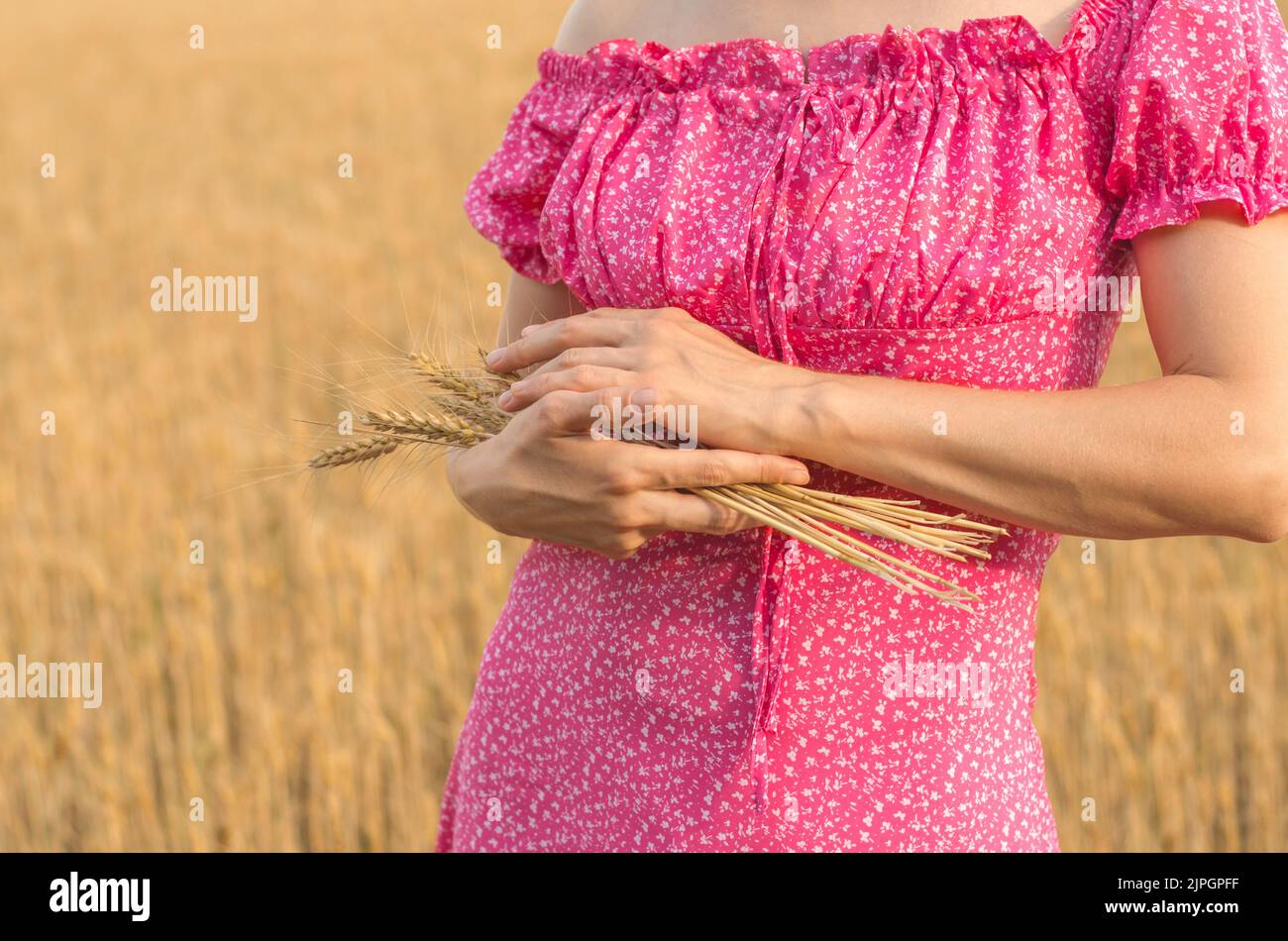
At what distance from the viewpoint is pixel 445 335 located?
5.30 feet

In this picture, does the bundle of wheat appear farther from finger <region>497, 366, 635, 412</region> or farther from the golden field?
the golden field

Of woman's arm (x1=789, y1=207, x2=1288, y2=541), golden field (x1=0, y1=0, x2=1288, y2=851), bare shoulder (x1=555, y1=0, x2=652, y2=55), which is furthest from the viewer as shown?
golden field (x1=0, y1=0, x2=1288, y2=851)

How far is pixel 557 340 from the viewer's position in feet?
4.47

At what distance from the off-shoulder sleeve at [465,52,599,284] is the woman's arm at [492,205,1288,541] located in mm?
333

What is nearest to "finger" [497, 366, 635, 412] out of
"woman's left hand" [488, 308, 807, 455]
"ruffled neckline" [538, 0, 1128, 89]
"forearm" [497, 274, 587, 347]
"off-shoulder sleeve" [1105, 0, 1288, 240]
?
"woman's left hand" [488, 308, 807, 455]

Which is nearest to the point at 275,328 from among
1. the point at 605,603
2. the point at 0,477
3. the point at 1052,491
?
the point at 0,477

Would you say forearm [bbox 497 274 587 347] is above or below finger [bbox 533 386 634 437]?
above

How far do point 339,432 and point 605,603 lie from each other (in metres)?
0.45

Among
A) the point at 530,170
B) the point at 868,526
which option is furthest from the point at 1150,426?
the point at 530,170

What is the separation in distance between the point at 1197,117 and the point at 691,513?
1.86 ft

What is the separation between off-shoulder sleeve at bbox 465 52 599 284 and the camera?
4.94 ft

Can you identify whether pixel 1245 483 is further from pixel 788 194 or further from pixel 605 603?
pixel 605 603

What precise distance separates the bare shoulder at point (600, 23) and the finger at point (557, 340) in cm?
35

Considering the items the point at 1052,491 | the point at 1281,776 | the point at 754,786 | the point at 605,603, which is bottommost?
the point at 1281,776
